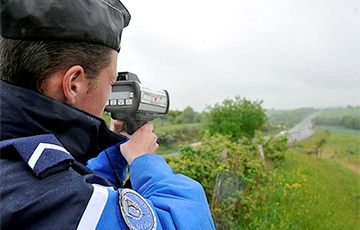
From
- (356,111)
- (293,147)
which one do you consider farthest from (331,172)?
(293,147)

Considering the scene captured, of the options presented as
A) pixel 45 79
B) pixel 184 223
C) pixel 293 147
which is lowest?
pixel 293 147

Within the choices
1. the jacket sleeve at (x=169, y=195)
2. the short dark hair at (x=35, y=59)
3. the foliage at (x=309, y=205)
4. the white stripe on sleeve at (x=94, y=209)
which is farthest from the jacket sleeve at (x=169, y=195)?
the foliage at (x=309, y=205)

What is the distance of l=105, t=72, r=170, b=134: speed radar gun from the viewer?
1.22 m

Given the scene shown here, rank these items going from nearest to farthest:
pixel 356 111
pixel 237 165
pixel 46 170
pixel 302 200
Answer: pixel 46 170 → pixel 237 165 → pixel 302 200 → pixel 356 111

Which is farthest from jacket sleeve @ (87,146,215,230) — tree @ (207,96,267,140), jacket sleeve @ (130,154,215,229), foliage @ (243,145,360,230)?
tree @ (207,96,267,140)

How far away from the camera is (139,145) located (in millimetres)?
1224

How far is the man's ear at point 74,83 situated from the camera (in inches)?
32.5

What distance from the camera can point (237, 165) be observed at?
3.92 metres

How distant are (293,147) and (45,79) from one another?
37.3 ft

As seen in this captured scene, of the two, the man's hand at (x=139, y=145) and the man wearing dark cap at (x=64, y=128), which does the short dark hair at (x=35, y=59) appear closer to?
the man wearing dark cap at (x=64, y=128)

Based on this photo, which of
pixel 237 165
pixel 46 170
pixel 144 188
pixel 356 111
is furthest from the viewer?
pixel 356 111

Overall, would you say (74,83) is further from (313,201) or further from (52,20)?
(313,201)

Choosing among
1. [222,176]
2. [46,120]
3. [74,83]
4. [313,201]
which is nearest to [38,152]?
[46,120]

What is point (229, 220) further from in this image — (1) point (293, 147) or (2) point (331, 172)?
(1) point (293, 147)
